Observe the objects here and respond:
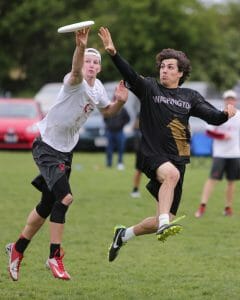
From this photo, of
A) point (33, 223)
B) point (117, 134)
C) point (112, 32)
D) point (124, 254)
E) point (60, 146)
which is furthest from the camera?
point (112, 32)

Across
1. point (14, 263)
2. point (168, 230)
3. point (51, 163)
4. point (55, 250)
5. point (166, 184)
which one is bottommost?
point (14, 263)

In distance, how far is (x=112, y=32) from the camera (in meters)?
40.6

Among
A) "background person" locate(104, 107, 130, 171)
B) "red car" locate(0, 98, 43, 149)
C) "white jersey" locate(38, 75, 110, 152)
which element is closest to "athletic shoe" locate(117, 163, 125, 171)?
"background person" locate(104, 107, 130, 171)

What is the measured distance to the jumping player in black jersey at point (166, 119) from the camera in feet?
25.8

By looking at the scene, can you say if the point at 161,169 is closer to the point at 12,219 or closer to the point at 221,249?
the point at 221,249

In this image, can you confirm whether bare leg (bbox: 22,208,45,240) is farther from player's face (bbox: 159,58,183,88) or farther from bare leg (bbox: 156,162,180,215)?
player's face (bbox: 159,58,183,88)

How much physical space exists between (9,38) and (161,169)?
35.8m

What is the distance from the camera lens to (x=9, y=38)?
42.7m

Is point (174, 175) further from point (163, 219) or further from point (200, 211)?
point (200, 211)

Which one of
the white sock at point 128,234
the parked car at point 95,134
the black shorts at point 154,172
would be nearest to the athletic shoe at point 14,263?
the white sock at point 128,234

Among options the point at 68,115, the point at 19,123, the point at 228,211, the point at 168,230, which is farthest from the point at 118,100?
the point at 19,123

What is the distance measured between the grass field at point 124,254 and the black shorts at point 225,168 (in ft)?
2.11

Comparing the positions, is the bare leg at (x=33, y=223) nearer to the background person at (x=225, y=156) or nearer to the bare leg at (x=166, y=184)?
the bare leg at (x=166, y=184)

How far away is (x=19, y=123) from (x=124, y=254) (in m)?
16.9
